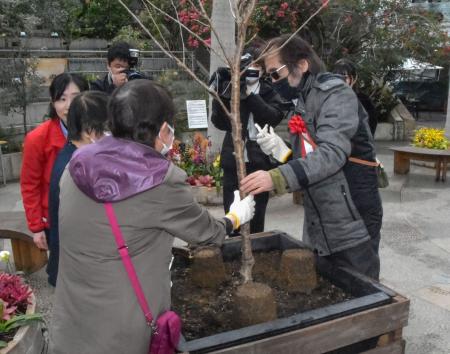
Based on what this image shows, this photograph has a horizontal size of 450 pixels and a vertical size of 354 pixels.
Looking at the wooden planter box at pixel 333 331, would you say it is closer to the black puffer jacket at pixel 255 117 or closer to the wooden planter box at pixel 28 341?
the wooden planter box at pixel 28 341

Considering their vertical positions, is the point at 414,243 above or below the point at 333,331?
below

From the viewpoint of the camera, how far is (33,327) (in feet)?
8.63

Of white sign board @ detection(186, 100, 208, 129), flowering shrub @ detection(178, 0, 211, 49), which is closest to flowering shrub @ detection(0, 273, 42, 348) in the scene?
white sign board @ detection(186, 100, 208, 129)

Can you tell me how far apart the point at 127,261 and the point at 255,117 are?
2.14 meters

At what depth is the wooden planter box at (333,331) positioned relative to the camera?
1.96 m

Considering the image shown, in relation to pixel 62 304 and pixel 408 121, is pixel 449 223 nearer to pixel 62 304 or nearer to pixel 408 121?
pixel 62 304

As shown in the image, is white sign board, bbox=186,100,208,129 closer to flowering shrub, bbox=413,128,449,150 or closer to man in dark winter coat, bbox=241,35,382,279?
flowering shrub, bbox=413,128,449,150

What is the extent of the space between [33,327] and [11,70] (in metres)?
6.52

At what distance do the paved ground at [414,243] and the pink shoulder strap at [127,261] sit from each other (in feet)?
6.86

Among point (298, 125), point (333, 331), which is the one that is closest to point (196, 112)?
point (298, 125)

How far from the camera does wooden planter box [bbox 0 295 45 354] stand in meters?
2.42

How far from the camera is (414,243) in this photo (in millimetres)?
5160

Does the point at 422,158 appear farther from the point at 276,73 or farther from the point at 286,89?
the point at 276,73

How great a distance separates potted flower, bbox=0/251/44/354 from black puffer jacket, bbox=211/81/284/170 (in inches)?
64.6
